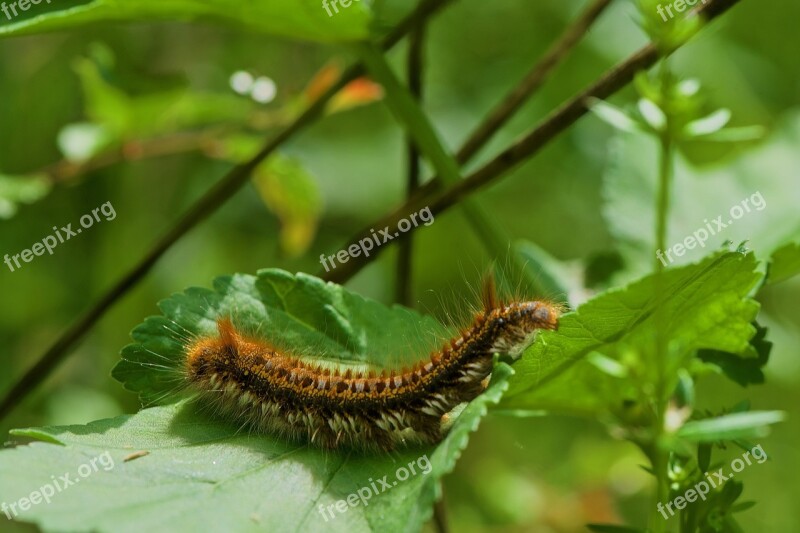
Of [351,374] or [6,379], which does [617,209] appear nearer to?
[351,374]

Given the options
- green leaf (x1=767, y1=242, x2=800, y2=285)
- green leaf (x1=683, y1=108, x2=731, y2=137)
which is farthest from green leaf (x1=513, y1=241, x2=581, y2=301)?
green leaf (x1=683, y1=108, x2=731, y2=137)

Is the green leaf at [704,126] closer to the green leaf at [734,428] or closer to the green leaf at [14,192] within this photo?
the green leaf at [734,428]

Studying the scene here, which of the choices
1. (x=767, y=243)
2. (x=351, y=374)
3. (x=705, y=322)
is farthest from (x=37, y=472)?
(x=767, y=243)

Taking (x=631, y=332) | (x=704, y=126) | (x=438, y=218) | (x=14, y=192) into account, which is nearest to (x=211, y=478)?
(x=631, y=332)

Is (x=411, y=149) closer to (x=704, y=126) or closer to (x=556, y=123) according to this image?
(x=556, y=123)

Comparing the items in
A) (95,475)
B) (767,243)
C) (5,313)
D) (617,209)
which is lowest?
(767,243)

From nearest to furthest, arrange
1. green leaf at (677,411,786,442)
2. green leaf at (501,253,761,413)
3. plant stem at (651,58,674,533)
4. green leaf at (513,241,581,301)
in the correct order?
green leaf at (677,411,786,442) → plant stem at (651,58,674,533) → green leaf at (501,253,761,413) → green leaf at (513,241,581,301)

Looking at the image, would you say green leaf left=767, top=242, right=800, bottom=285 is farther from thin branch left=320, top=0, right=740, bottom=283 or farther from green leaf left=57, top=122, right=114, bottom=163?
green leaf left=57, top=122, right=114, bottom=163
